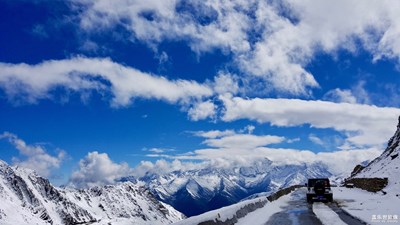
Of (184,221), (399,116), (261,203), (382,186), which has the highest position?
(399,116)

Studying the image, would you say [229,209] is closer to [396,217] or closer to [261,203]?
[396,217]

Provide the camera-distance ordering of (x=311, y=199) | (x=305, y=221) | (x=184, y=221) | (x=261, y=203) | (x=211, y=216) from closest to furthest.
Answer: (x=184, y=221) → (x=211, y=216) → (x=305, y=221) → (x=261, y=203) → (x=311, y=199)

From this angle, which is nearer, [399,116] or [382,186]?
[382,186]

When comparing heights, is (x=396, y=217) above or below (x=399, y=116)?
below

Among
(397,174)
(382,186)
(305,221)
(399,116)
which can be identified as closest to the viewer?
(305,221)

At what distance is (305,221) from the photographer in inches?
859

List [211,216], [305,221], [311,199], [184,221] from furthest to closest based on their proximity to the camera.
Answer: [311,199] < [305,221] < [211,216] < [184,221]

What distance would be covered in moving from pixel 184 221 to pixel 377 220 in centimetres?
1069

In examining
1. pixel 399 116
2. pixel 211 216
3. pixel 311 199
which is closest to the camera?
pixel 211 216

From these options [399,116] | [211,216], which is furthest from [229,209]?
[399,116]

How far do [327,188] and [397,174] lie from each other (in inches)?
623

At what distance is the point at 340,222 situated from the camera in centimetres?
2092

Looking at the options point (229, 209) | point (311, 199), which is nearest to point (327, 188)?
point (311, 199)

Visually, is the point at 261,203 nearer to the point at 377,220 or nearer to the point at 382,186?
the point at 377,220
